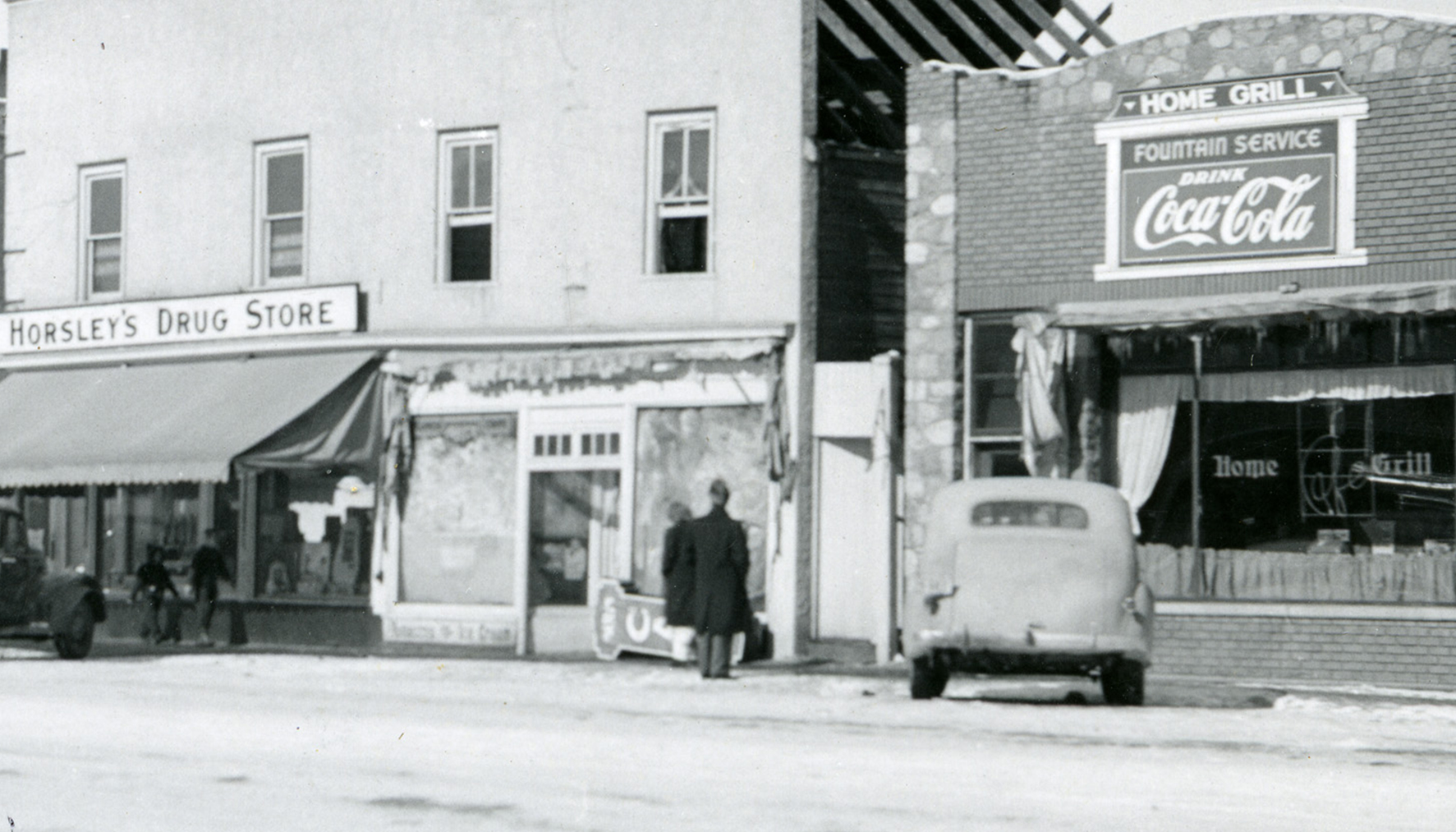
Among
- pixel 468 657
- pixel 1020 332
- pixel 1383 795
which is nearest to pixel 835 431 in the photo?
pixel 1020 332

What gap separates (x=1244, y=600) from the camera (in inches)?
787

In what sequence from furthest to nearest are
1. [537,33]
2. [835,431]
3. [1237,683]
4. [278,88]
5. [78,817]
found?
1. [278,88]
2. [537,33]
3. [835,431]
4. [1237,683]
5. [78,817]

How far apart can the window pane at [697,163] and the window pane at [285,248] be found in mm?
5240

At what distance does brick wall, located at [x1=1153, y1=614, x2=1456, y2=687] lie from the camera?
62.7 ft

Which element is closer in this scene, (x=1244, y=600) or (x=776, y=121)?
(x=1244, y=600)

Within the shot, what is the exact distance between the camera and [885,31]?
22.9m

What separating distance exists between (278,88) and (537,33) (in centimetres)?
366

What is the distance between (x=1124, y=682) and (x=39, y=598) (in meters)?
12.0

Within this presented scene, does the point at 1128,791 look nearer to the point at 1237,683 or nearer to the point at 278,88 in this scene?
the point at 1237,683

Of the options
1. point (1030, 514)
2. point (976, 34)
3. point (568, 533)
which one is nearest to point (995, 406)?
point (976, 34)

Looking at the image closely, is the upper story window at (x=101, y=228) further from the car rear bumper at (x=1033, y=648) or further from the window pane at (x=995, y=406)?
the car rear bumper at (x=1033, y=648)

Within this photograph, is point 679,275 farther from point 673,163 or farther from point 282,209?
point 282,209

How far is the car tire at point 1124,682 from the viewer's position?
1582cm

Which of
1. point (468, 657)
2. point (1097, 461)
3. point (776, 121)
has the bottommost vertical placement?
point (468, 657)
